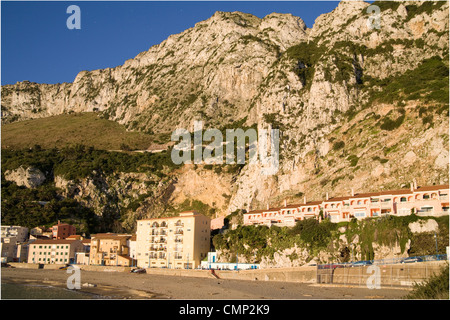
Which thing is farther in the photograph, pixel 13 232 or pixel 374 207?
pixel 13 232

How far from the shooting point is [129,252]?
70125 mm

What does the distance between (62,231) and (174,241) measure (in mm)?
26552

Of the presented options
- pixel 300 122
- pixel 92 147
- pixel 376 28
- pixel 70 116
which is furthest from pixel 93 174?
pixel 70 116

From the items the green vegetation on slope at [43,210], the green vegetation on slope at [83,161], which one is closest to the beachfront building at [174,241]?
the green vegetation on slope at [43,210]

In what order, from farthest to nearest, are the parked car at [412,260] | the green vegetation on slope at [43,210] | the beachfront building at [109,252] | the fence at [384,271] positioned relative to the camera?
the green vegetation on slope at [43,210]
the beachfront building at [109,252]
the parked car at [412,260]
the fence at [384,271]

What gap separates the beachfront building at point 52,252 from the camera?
229 ft

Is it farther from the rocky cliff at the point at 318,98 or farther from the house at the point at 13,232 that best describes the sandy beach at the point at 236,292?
the house at the point at 13,232

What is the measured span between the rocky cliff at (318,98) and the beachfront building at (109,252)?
19.4m

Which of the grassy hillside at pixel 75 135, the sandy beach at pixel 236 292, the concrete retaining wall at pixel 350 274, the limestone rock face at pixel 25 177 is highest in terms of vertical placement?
the grassy hillside at pixel 75 135

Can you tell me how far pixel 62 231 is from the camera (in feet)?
250

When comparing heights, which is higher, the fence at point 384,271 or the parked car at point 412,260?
the parked car at point 412,260

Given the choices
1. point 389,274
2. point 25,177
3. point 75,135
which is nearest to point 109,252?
point 25,177

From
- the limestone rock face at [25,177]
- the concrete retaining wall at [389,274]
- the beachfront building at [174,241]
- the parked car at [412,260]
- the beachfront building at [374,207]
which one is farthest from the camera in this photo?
the limestone rock face at [25,177]

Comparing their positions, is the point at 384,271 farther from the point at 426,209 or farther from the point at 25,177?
the point at 25,177
